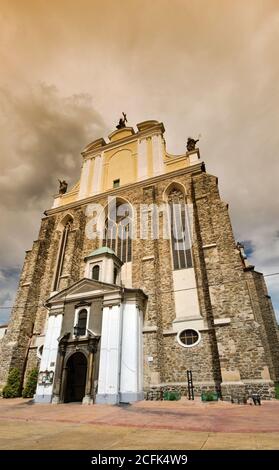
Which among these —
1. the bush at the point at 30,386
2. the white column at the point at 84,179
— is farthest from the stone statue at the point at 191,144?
the bush at the point at 30,386

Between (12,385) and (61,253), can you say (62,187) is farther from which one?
(12,385)

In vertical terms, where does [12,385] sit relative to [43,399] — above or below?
above

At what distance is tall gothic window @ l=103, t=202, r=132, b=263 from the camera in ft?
67.3

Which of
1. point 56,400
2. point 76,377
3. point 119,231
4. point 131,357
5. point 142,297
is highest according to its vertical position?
point 119,231

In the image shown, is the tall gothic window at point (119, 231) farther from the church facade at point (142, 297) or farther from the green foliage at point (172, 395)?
the green foliage at point (172, 395)

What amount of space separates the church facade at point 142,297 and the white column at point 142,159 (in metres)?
0.12

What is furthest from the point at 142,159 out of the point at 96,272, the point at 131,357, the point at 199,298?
the point at 131,357

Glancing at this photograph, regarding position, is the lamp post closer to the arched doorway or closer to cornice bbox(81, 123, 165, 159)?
the arched doorway

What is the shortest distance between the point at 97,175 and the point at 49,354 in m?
17.4

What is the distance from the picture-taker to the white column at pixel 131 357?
12.9 metres

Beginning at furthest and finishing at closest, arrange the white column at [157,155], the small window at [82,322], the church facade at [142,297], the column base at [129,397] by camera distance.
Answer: the white column at [157,155] → the small window at [82,322] → the church facade at [142,297] → the column base at [129,397]

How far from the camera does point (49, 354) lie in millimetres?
14695

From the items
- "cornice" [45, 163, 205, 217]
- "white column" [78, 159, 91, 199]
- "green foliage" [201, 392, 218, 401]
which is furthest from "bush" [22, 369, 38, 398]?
"white column" [78, 159, 91, 199]
